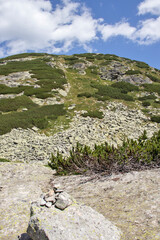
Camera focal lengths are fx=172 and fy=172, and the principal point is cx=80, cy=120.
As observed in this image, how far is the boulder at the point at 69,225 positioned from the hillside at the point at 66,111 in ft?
33.8

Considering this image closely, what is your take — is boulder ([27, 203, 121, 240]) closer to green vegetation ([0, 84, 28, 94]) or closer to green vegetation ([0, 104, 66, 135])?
green vegetation ([0, 104, 66, 135])

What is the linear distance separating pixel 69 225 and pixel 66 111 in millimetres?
19947

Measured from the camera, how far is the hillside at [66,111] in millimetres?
16016

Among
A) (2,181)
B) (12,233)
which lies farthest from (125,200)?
(2,181)

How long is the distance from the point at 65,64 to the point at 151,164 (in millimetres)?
47134

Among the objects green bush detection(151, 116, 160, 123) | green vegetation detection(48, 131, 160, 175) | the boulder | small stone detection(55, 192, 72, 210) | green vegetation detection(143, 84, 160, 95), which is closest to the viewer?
the boulder

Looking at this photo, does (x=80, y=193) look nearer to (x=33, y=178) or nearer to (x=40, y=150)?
(x=33, y=178)

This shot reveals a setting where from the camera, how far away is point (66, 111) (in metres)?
23.0

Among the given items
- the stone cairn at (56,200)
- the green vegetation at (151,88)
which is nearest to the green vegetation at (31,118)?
the stone cairn at (56,200)

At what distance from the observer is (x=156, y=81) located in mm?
40406

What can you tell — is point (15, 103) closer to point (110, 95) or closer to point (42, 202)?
point (110, 95)

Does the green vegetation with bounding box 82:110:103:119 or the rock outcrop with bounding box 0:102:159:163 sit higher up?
the green vegetation with bounding box 82:110:103:119

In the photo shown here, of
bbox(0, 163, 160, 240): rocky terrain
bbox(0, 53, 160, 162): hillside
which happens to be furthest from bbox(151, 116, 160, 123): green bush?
bbox(0, 163, 160, 240): rocky terrain

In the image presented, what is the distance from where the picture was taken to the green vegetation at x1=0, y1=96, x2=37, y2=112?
2326cm
